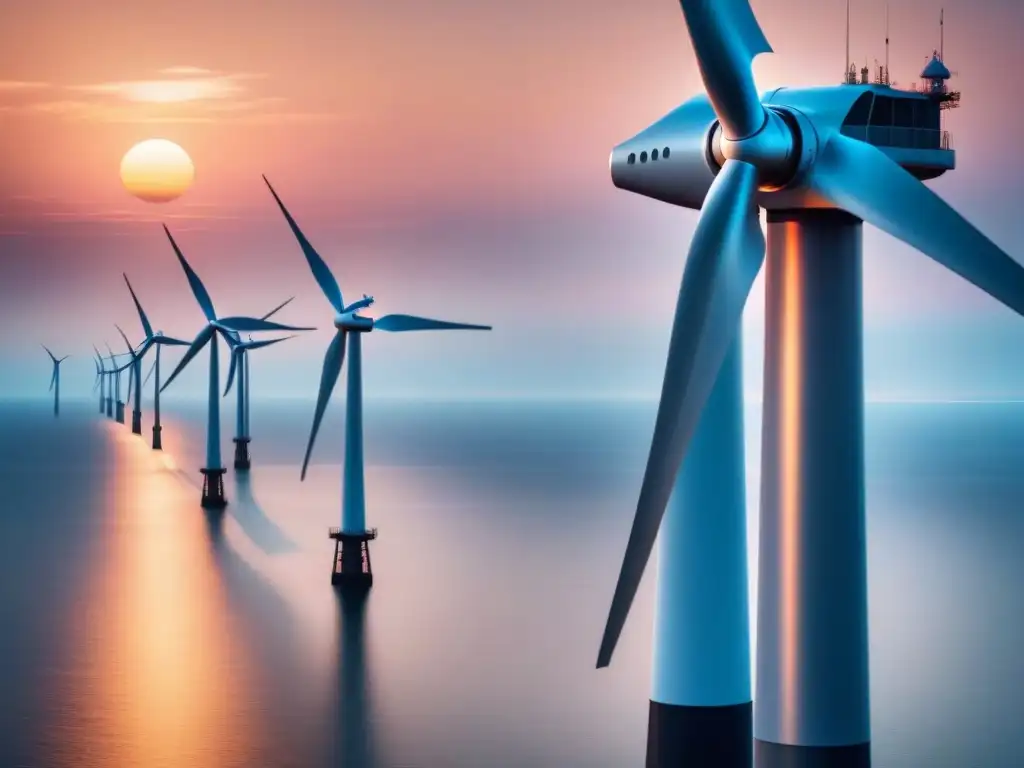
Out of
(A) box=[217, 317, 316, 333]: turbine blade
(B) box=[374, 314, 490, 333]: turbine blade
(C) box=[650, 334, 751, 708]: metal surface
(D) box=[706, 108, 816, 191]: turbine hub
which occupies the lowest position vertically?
(C) box=[650, 334, 751, 708]: metal surface

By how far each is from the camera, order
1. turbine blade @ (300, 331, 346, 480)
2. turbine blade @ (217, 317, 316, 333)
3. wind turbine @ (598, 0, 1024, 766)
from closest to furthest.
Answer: wind turbine @ (598, 0, 1024, 766) → turbine blade @ (300, 331, 346, 480) → turbine blade @ (217, 317, 316, 333)

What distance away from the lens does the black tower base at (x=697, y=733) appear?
24.9 metres

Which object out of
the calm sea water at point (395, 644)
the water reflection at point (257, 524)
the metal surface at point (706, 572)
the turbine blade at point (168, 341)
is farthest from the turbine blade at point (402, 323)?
the turbine blade at point (168, 341)

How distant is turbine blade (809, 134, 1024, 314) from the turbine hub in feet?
1.13

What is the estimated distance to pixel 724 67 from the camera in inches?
723

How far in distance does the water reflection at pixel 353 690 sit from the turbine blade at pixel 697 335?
108 ft

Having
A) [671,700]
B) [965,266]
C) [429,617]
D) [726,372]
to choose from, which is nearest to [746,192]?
[965,266]

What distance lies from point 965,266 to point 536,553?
9136 cm

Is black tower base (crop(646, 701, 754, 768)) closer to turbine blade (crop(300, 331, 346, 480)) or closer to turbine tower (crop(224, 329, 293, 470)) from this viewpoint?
turbine blade (crop(300, 331, 346, 480))

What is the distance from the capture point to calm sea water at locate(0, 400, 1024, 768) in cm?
5131

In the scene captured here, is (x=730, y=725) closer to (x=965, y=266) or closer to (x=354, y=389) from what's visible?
(x=965, y=266)

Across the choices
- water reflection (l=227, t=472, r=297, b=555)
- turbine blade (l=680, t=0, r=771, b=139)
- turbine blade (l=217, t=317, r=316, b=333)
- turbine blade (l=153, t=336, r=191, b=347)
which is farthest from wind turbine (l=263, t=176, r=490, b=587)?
turbine blade (l=153, t=336, r=191, b=347)

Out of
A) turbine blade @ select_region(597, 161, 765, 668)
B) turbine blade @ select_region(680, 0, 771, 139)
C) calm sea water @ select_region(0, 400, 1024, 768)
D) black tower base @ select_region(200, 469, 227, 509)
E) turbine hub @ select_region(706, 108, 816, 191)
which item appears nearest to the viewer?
turbine blade @ select_region(597, 161, 765, 668)

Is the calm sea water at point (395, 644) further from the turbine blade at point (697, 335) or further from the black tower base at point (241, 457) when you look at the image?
the black tower base at point (241, 457)
